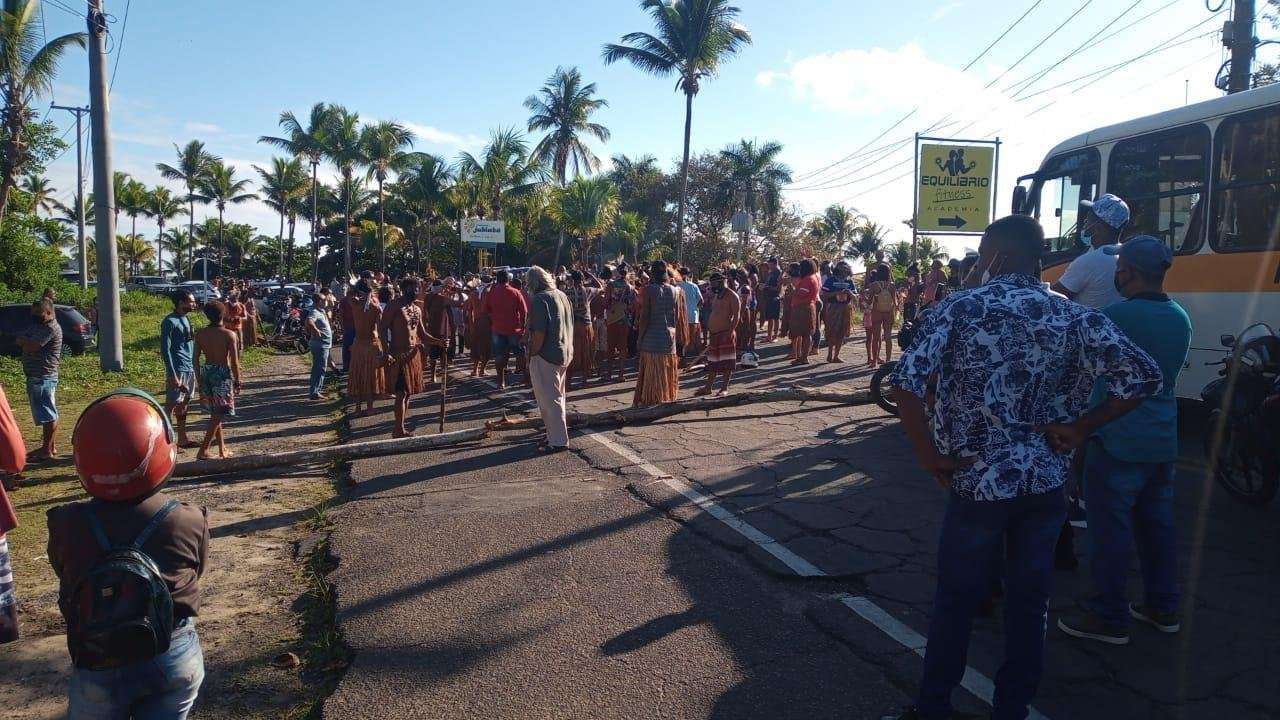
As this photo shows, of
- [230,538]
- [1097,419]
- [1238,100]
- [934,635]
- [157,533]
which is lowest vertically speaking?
[230,538]

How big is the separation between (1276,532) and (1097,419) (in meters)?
3.59

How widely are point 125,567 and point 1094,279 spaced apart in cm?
550

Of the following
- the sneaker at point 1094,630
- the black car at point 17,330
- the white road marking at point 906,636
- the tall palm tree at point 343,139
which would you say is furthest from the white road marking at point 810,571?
the tall palm tree at point 343,139

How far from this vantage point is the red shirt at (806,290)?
Answer: 1459 centimetres

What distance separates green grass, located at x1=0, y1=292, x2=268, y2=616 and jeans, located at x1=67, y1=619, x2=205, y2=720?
9.58ft

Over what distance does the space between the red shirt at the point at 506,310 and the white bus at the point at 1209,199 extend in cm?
794

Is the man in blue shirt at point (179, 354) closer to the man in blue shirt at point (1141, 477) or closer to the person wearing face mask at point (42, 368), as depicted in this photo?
the person wearing face mask at point (42, 368)

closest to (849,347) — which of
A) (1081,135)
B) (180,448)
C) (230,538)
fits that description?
(1081,135)

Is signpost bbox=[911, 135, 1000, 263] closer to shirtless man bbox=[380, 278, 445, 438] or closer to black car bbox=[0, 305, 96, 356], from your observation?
shirtless man bbox=[380, 278, 445, 438]

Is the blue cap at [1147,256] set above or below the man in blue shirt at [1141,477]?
above

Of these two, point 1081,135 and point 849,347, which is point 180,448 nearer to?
point 1081,135

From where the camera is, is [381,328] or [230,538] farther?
[381,328]

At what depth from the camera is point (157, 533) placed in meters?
2.43

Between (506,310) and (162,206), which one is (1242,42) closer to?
(506,310)
